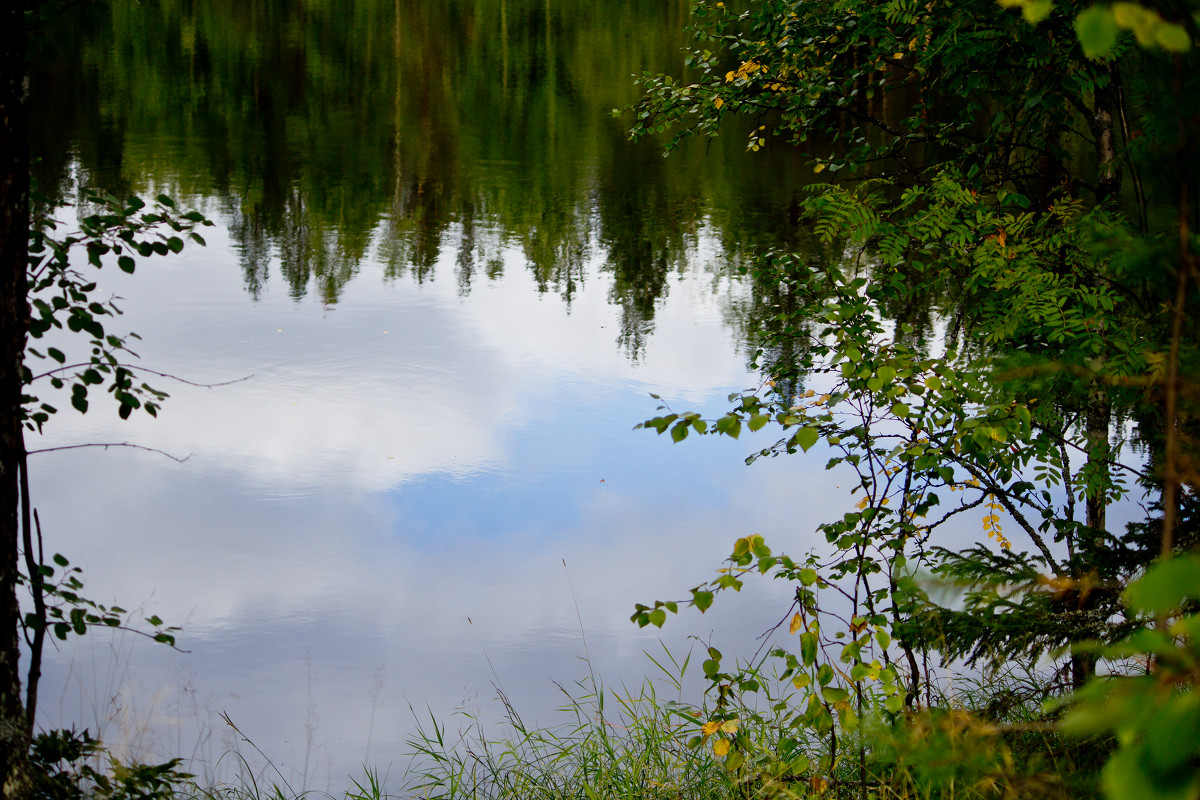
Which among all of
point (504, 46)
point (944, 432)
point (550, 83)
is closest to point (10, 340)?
point (944, 432)

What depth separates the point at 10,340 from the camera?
6.87ft

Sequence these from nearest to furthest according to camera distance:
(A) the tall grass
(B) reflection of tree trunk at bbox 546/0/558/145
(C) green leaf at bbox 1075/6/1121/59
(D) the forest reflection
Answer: (C) green leaf at bbox 1075/6/1121/59 → (A) the tall grass → (D) the forest reflection → (B) reflection of tree trunk at bbox 546/0/558/145

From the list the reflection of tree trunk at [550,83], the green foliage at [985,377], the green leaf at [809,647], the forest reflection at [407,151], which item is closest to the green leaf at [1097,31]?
the green foliage at [985,377]

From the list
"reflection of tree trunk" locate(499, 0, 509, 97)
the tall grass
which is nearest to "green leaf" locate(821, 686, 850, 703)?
the tall grass

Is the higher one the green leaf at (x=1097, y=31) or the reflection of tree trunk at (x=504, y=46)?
the reflection of tree trunk at (x=504, y=46)

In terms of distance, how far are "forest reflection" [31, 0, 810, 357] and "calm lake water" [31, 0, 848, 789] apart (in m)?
0.09

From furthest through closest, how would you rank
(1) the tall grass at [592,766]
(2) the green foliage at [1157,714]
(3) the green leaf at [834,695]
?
(1) the tall grass at [592,766] < (3) the green leaf at [834,695] < (2) the green foliage at [1157,714]

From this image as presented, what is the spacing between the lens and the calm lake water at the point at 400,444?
4730mm

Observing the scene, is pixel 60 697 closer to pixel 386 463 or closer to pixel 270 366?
pixel 386 463

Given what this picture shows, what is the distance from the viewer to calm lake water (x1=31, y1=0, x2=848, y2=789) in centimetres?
473

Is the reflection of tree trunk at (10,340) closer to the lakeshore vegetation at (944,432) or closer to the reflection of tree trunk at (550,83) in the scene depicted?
the lakeshore vegetation at (944,432)

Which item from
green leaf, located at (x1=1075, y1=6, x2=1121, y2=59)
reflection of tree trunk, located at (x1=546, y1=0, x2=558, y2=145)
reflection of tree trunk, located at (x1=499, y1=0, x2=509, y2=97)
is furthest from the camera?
reflection of tree trunk, located at (x1=499, y1=0, x2=509, y2=97)

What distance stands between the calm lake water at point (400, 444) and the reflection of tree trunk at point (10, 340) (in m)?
0.17

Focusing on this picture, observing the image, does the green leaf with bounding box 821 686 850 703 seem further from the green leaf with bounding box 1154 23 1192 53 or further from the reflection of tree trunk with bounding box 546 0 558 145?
the reflection of tree trunk with bounding box 546 0 558 145
